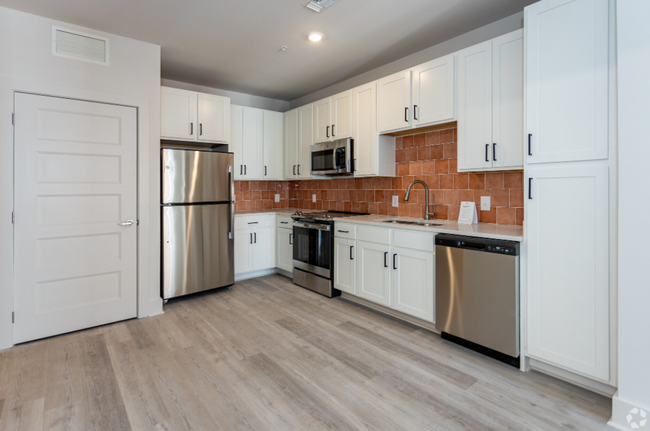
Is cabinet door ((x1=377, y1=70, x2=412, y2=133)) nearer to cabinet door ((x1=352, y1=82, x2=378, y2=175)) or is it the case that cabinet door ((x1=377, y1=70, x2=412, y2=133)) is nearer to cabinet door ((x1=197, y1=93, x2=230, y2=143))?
cabinet door ((x1=352, y1=82, x2=378, y2=175))

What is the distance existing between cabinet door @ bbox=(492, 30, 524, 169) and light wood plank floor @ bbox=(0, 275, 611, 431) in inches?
60.3

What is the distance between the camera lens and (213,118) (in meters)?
4.14

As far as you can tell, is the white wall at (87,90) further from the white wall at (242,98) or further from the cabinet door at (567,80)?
the cabinet door at (567,80)

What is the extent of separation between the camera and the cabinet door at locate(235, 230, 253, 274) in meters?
4.38

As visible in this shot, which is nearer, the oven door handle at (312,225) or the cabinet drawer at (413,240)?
the cabinet drawer at (413,240)

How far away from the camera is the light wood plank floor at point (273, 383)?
177 centimetres

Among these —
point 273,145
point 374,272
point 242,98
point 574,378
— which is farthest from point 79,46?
point 574,378

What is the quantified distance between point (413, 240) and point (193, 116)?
2.93 m

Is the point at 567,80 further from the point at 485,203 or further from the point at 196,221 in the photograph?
the point at 196,221

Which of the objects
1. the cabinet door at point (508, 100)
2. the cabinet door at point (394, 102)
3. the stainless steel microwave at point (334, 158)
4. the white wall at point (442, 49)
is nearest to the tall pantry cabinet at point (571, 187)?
the cabinet door at point (508, 100)

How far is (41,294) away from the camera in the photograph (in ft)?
9.09

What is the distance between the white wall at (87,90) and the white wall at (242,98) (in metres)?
1.21

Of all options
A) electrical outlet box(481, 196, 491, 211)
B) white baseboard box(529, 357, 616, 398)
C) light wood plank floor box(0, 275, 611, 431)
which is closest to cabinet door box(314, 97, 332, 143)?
electrical outlet box(481, 196, 491, 211)

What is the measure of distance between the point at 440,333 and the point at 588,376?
993 mm
